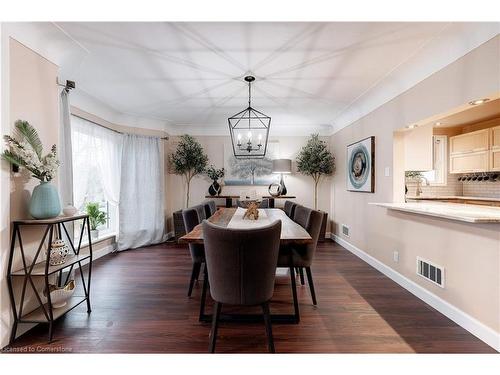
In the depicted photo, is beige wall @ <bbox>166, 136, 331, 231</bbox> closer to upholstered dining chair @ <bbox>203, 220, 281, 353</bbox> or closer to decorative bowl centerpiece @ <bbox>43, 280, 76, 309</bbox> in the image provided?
decorative bowl centerpiece @ <bbox>43, 280, 76, 309</bbox>

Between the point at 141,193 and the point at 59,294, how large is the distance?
2.79 m

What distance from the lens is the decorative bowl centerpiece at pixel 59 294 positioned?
80.0 inches

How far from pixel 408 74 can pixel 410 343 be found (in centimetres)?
259

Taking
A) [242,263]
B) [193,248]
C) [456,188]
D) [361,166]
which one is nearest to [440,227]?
[361,166]

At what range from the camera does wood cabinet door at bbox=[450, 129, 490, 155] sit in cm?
399

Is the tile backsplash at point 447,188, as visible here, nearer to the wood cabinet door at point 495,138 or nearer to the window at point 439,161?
the window at point 439,161

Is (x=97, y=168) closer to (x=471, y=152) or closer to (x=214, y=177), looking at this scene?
(x=214, y=177)

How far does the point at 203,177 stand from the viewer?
5.44 meters

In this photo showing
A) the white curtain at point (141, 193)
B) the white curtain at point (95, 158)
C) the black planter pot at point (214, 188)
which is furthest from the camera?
the black planter pot at point (214, 188)

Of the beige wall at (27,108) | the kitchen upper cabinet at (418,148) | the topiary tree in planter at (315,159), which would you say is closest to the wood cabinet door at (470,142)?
the kitchen upper cabinet at (418,148)

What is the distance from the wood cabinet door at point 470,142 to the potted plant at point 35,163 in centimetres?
571

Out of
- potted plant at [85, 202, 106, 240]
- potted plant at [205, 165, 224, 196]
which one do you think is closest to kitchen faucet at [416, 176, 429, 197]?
potted plant at [205, 165, 224, 196]

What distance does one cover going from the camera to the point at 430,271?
242 centimetres
